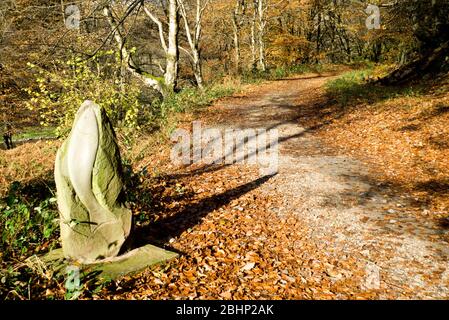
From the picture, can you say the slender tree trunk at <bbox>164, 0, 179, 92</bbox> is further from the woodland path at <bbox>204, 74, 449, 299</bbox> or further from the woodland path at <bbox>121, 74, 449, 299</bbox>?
the woodland path at <bbox>121, 74, 449, 299</bbox>

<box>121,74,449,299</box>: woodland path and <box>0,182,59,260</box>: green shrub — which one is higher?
<box>0,182,59,260</box>: green shrub

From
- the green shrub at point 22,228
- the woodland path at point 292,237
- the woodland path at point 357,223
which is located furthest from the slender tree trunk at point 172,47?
the green shrub at point 22,228

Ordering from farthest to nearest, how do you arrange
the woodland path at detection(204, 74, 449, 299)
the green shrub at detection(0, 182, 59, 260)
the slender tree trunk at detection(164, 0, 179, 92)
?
the slender tree trunk at detection(164, 0, 179, 92) → the green shrub at detection(0, 182, 59, 260) → the woodland path at detection(204, 74, 449, 299)

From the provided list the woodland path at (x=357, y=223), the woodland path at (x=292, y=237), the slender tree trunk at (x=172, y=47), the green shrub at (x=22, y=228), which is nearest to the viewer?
the woodland path at (x=292, y=237)

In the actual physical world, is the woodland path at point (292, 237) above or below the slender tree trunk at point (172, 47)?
below

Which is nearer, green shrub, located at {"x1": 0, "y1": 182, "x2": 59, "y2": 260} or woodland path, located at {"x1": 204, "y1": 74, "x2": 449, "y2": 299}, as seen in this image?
woodland path, located at {"x1": 204, "y1": 74, "x2": 449, "y2": 299}

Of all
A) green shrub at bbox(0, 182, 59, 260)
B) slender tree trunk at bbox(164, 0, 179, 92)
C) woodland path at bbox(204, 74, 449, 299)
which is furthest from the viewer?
slender tree trunk at bbox(164, 0, 179, 92)

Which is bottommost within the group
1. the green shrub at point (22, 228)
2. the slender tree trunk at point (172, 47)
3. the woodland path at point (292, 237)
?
the woodland path at point (292, 237)

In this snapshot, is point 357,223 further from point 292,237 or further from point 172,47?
point 172,47

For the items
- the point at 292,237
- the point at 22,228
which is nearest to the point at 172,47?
Result: the point at 22,228

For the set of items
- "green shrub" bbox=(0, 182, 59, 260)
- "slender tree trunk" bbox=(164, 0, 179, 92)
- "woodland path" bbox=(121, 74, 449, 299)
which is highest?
"slender tree trunk" bbox=(164, 0, 179, 92)

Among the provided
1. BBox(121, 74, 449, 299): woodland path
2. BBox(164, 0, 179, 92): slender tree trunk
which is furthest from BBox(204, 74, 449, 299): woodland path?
BBox(164, 0, 179, 92): slender tree trunk

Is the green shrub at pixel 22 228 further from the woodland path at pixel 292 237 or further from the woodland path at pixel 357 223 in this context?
the woodland path at pixel 357 223

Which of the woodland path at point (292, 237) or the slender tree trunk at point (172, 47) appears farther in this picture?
the slender tree trunk at point (172, 47)
